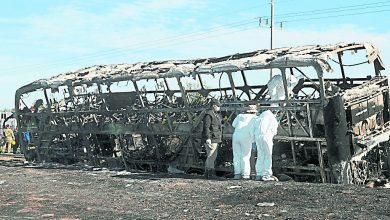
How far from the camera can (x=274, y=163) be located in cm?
1299

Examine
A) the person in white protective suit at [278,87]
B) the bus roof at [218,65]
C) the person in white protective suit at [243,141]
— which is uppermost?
the bus roof at [218,65]

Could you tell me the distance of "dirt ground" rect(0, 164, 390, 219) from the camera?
26.9 ft

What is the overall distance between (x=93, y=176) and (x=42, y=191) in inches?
105

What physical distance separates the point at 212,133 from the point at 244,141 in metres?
0.99

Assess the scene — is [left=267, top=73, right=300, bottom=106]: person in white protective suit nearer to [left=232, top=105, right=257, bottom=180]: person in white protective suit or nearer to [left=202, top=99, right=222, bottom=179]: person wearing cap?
[left=232, top=105, right=257, bottom=180]: person in white protective suit

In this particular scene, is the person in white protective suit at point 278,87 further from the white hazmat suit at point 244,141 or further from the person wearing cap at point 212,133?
the person wearing cap at point 212,133

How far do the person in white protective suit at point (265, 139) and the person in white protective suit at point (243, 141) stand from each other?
0.21 m

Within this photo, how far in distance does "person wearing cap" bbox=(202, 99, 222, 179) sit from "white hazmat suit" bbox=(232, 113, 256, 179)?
71 cm

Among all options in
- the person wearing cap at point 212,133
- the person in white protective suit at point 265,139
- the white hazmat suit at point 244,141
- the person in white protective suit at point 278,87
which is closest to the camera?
the person in white protective suit at point 265,139

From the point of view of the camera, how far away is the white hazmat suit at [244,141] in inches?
478

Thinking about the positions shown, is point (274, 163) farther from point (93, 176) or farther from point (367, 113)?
point (93, 176)

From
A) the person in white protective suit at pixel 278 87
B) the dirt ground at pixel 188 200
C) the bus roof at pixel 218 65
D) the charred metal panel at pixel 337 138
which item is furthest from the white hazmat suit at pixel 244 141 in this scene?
the charred metal panel at pixel 337 138

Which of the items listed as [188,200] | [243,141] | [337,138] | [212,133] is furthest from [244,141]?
[188,200]

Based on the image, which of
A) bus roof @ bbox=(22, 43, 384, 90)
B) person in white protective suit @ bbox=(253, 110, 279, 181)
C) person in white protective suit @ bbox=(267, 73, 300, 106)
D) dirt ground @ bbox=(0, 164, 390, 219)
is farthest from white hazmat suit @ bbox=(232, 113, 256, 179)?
bus roof @ bbox=(22, 43, 384, 90)
